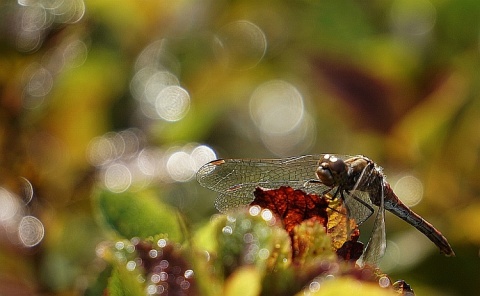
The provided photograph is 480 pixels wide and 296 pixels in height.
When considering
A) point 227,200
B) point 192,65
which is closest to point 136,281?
point 227,200

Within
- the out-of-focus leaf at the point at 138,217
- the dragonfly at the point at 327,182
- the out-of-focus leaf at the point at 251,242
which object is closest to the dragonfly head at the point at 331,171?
the dragonfly at the point at 327,182

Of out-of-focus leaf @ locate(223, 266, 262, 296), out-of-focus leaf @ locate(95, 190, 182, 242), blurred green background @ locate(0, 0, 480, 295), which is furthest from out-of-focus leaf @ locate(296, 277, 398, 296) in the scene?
blurred green background @ locate(0, 0, 480, 295)

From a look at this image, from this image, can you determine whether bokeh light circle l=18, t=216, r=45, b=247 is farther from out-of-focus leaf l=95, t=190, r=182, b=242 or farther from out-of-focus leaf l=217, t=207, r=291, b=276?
out-of-focus leaf l=217, t=207, r=291, b=276

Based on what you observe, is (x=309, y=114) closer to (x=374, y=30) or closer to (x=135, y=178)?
(x=374, y=30)

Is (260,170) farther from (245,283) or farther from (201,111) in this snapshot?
(245,283)

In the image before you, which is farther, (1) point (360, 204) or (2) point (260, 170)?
(2) point (260, 170)

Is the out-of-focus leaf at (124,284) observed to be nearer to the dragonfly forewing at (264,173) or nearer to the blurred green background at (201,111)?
the dragonfly forewing at (264,173)

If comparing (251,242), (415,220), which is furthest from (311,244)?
(415,220)
